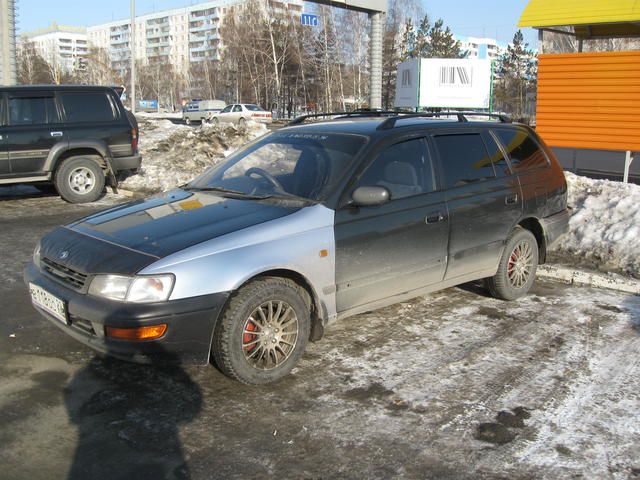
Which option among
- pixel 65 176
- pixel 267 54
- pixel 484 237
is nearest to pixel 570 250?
pixel 484 237

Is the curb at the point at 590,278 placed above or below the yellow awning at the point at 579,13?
below

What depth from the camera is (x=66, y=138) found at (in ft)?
34.0

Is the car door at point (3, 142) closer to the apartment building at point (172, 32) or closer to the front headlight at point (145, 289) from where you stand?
the front headlight at point (145, 289)

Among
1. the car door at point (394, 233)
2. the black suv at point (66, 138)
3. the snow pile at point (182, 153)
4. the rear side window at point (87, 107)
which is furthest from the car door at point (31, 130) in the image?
the car door at point (394, 233)

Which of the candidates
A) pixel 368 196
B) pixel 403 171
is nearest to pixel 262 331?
pixel 368 196

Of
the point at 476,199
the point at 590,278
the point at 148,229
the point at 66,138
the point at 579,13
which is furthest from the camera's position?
the point at 579,13

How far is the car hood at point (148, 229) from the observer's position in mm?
3824

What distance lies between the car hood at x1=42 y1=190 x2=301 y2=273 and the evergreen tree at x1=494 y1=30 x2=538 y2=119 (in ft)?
195

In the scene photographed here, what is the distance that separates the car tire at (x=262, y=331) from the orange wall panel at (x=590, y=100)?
33.4 ft

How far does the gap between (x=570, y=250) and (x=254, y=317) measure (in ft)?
16.5

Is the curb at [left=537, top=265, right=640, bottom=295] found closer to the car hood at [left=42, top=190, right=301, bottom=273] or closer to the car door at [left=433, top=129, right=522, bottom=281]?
the car door at [left=433, top=129, right=522, bottom=281]

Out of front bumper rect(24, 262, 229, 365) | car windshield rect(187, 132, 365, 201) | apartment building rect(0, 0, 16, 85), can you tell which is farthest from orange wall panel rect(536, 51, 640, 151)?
apartment building rect(0, 0, 16, 85)

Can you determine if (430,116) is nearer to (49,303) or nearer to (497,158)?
(497,158)

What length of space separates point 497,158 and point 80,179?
7745 millimetres
